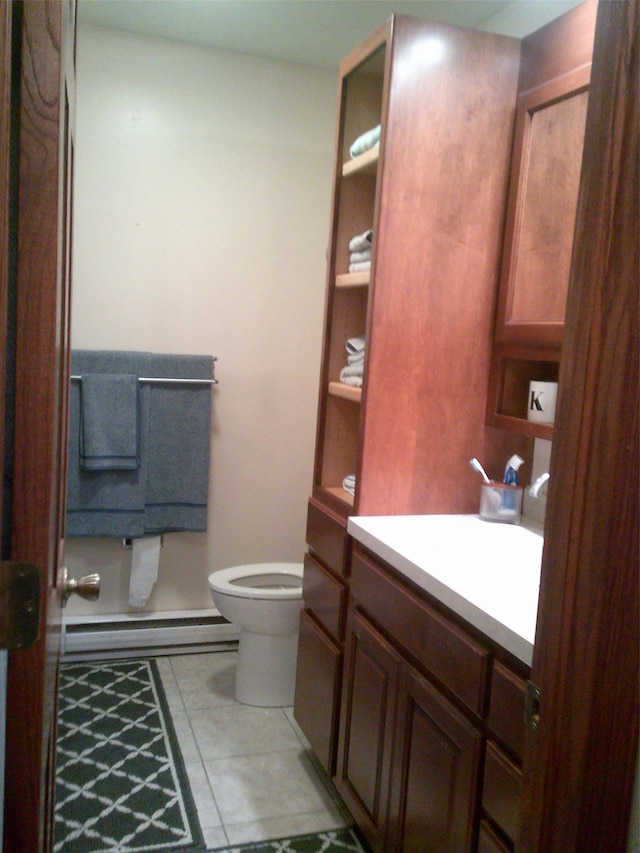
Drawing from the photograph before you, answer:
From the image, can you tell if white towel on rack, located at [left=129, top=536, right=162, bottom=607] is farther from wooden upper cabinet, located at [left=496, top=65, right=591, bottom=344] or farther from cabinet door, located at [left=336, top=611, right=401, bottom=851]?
wooden upper cabinet, located at [left=496, top=65, right=591, bottom=344]

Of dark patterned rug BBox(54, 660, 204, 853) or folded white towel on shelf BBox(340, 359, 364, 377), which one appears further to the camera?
folded white towel on shelf BBox(340, 359, 364, 377)

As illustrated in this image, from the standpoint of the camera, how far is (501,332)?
1.93 m

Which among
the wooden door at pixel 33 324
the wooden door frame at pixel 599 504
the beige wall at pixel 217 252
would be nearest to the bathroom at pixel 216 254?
the beige wall at pixel 217 252

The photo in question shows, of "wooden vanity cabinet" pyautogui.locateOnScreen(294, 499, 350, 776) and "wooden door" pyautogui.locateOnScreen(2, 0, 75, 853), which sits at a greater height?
"wooden door" pyautogui.locateOnScreen(2, 0, 75, 853)

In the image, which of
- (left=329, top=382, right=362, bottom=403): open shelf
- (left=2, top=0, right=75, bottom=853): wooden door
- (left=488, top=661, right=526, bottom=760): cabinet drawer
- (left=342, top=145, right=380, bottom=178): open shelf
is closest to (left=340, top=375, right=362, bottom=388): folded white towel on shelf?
(left=329, top=382, right=362, bottom=403): open shelf

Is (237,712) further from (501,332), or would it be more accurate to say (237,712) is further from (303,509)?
(501,332)

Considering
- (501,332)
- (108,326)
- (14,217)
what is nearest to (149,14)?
(108,326)

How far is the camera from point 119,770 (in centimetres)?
217

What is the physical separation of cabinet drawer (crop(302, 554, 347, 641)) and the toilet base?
0.39m

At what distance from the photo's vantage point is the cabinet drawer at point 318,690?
6.66 ft

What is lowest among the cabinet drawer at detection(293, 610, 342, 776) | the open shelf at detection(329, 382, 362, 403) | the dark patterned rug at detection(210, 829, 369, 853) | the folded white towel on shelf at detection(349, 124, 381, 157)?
the dark patterned rug at detection(210, 829, 369, 853)

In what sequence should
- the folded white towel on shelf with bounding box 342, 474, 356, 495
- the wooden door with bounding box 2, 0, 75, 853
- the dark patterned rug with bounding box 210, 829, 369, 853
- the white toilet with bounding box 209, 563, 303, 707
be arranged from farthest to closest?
the white toilet with bounding box 209, 563, 303, 707
the folded white towel on shelf with bounding box 342, 474, 356, 495
the dark patterned rug with bounding box 210, 829, 369, 853
the wooden door with bounding box 2, 0, 75, 853

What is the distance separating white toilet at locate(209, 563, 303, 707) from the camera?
100 inches

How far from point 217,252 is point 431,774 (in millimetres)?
2126
